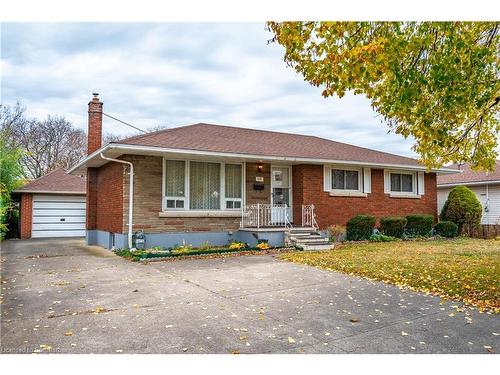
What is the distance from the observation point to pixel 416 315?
536 cm

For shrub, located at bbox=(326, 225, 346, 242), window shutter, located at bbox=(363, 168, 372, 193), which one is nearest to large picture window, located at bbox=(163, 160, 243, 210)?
shrub, located at bbox=(326, 225, 346, 242)

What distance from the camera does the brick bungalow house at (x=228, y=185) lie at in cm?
1247

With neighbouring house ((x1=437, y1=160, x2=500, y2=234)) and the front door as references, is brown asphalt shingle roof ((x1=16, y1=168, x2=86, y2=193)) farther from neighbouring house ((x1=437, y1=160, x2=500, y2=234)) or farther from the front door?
neighbouring house ((x1=437, y1=160, x2=500, y2=234))

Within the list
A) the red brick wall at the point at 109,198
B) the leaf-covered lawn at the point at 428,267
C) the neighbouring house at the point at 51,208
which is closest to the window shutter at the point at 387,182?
the leaf-covered lawn at the point at 428,267

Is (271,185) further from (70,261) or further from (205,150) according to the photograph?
(70,261)

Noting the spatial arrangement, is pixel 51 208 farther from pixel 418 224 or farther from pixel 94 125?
pixel 418 224

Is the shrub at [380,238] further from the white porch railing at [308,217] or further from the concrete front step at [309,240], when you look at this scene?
the concrete front step at [309,240]

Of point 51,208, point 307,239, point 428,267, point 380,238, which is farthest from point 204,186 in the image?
point 51,208

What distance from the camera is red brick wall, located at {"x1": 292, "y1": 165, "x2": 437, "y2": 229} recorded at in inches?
585

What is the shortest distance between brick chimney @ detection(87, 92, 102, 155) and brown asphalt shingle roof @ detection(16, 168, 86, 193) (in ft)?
17.8

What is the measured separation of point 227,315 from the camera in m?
5.26

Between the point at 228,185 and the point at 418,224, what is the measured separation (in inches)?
348
